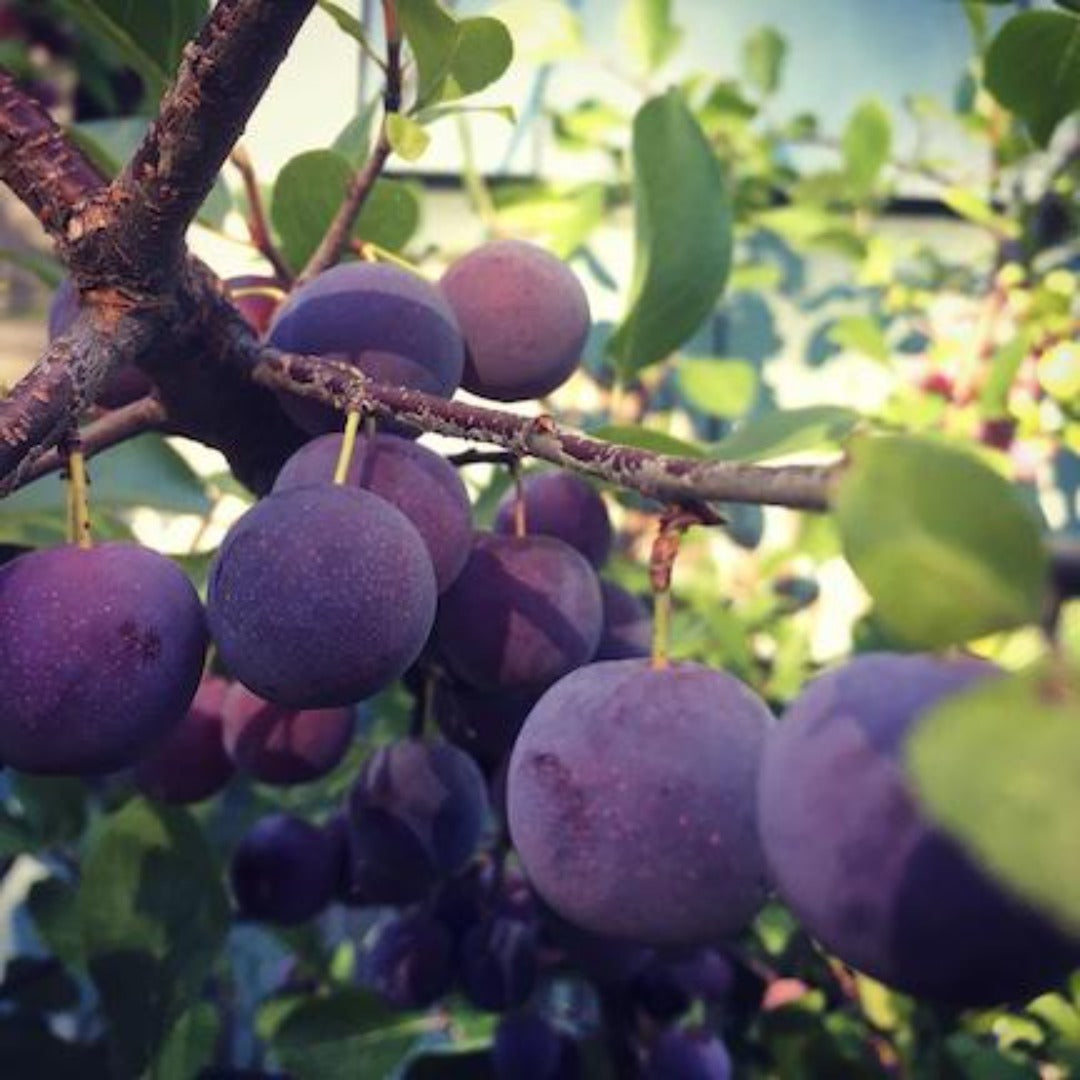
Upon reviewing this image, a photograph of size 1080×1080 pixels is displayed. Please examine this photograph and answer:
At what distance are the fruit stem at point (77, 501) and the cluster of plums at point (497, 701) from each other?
0.06 ft

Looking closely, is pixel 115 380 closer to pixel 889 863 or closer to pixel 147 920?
pixel 147 920

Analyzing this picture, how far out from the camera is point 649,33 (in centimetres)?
136

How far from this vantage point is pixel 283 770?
27.9 inches

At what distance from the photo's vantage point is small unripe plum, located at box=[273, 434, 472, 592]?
491 millimetres

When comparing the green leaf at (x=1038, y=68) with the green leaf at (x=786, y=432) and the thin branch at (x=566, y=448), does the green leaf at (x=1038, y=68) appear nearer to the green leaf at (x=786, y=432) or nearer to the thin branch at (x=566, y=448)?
the green leaf at (x=786, y=432)

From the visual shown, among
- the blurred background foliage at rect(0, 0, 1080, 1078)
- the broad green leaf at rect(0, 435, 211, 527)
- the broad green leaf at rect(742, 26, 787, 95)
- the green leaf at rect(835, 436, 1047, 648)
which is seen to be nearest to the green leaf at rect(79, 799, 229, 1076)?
the blurred background foliage at rect(0, 0, 1080, 1078)

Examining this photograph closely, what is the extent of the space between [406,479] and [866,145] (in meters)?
1.07

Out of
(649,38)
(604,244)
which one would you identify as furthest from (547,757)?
(604,244)

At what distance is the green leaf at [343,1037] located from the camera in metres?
0.75

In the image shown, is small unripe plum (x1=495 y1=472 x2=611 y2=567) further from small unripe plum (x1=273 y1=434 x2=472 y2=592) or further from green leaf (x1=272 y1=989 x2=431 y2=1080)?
green leaf (x1=272 y1=989 x2=431 y2=1080)

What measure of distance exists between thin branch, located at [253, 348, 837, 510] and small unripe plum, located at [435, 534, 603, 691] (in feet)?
0.46

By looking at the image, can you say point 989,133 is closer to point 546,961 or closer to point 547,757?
point 546,961

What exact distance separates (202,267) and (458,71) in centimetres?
22

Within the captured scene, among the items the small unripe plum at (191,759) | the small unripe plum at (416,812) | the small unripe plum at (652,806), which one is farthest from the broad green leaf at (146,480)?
the small unripe plum at (652,806)
